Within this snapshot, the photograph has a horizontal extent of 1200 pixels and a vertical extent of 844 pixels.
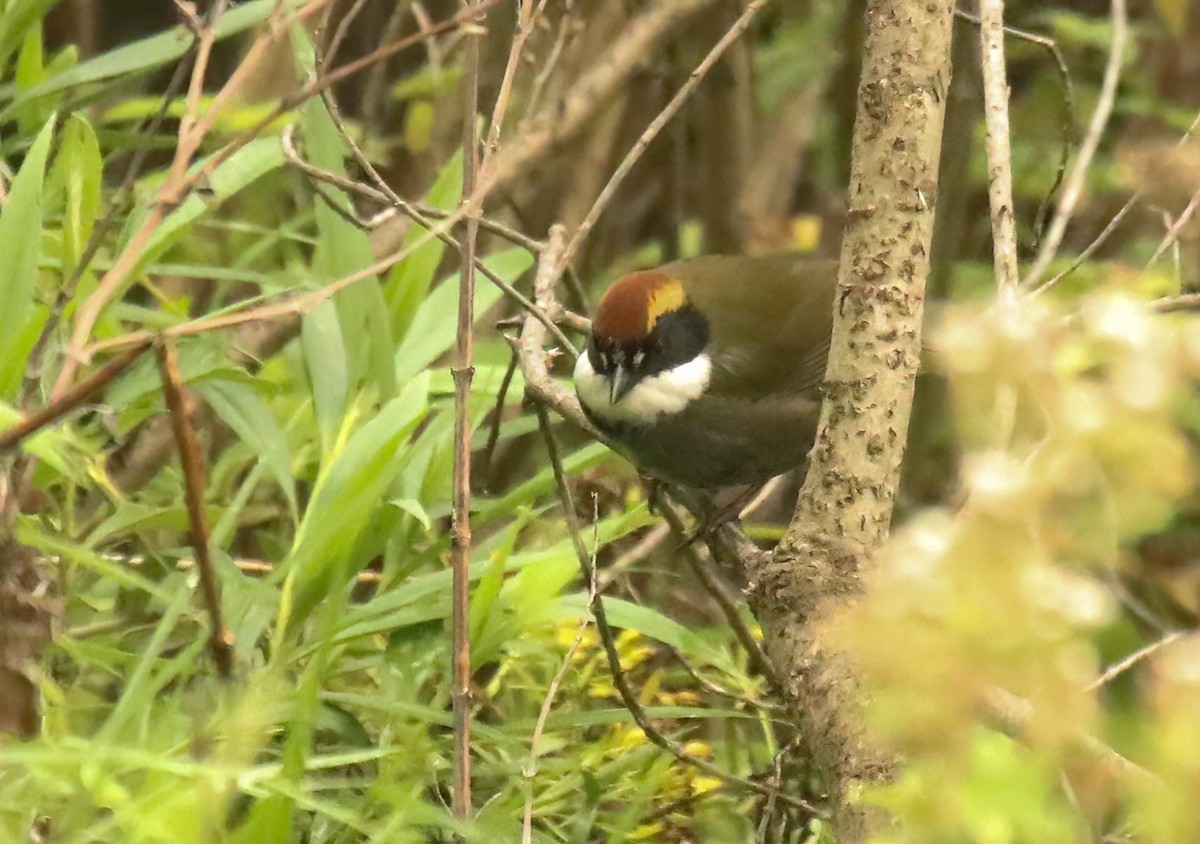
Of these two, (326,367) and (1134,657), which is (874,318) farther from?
(326,367)

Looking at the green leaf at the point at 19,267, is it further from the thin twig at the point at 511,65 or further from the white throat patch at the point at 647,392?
the white throat patch at the point at 647,392

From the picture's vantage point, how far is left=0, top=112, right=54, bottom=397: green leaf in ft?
6.51

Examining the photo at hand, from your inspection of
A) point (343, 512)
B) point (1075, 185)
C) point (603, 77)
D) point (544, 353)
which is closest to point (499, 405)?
point (544, 353)

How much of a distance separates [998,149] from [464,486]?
78 centimetres

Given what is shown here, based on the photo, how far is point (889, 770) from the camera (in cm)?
141

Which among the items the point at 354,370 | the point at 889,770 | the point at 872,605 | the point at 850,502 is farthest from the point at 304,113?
the point at 872,605

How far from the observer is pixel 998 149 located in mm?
1763

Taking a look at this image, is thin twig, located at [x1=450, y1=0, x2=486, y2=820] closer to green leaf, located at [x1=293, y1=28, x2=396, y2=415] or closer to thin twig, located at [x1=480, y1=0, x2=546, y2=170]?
thin twig, located at [x1=480, y1=0, x2=546, y2=170]

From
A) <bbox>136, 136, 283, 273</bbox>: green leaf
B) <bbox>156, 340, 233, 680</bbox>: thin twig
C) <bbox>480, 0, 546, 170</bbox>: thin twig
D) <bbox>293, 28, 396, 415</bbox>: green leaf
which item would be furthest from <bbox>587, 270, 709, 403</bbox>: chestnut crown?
<bbox>156, 340, 233, 680</bbox>: thin twig

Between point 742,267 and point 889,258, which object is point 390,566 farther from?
point 742,267

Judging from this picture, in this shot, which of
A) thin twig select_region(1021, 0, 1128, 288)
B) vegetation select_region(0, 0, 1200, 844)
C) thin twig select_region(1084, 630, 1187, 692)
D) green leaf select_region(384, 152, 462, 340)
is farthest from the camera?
green leaf select_region(384, 152, 462, 340)

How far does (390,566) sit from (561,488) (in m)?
0.35

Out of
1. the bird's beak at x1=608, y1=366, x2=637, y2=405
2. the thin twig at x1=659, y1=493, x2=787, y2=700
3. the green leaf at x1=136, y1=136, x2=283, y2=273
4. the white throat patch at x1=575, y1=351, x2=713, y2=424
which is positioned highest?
the green leaf at x1=136, y1=136, x2=283, y2=273

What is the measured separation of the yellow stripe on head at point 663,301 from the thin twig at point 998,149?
1.13 metres
